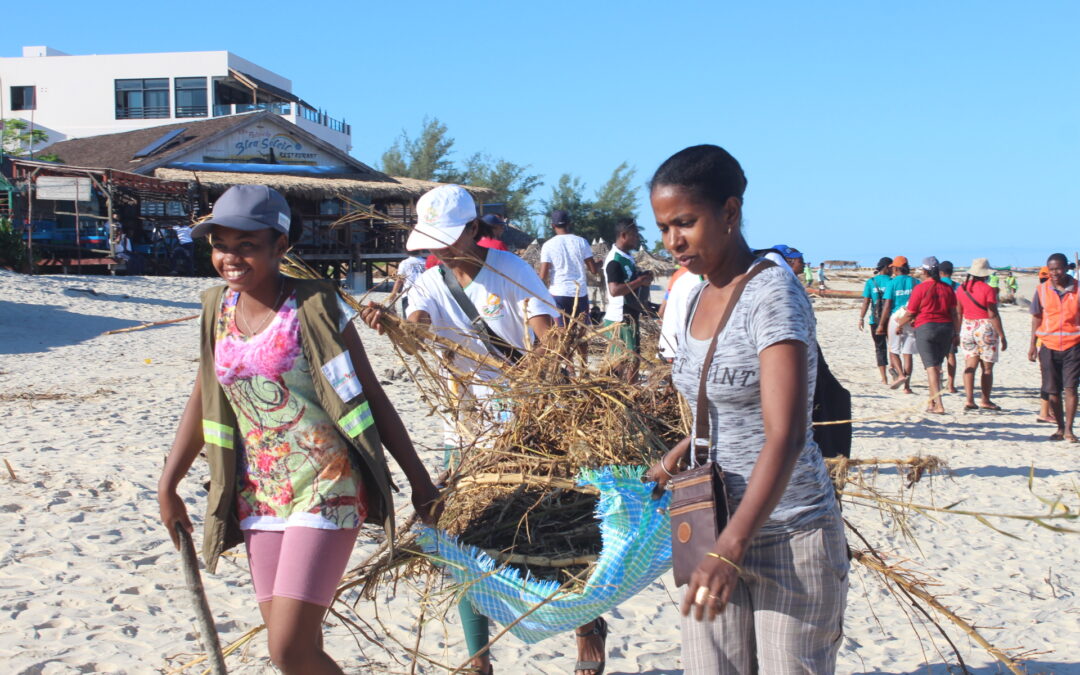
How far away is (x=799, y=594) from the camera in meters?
2.08

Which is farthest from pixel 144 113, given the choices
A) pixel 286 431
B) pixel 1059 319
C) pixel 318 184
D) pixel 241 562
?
pixel 286 431

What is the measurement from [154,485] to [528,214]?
1962 inches

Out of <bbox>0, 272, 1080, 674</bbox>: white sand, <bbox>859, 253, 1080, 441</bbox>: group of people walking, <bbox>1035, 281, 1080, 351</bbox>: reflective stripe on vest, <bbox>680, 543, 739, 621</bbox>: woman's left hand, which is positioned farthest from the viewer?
<bbox>859, 253, 1080, 441</bbox>: group of people walking

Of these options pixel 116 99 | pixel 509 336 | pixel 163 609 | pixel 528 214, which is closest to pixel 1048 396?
pixel 509 336

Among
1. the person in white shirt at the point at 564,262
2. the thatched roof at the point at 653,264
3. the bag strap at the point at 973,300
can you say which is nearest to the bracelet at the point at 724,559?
the person in white shirt at the point at 564,262

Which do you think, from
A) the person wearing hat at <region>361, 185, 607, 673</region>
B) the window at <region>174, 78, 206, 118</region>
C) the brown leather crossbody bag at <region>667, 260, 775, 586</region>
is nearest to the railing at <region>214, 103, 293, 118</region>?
the window at <region>174, 78, 206, 118</region>

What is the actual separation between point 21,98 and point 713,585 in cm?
4708

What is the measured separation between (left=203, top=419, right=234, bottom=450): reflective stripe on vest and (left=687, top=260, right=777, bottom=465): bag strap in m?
1.23

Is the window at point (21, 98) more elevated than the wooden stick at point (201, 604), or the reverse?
the window at point (21, 98)

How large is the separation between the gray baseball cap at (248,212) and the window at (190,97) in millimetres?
40520

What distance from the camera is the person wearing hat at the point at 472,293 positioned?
3.49 m

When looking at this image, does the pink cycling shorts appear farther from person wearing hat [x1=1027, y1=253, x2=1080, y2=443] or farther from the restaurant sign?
the restaurant sign

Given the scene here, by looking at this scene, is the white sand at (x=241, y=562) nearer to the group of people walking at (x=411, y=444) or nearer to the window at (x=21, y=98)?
the group of people walking at (x=411, y=444)

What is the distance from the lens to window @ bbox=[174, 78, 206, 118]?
3994 centimetres
